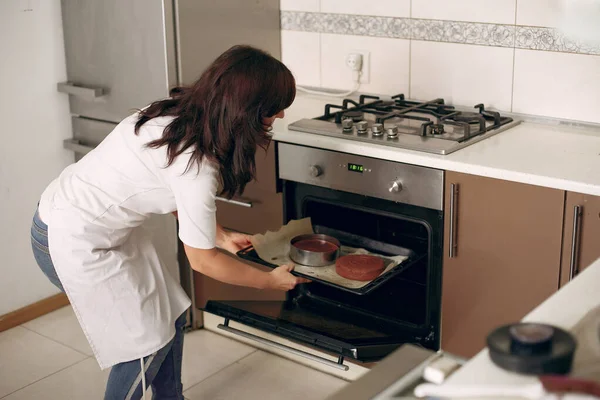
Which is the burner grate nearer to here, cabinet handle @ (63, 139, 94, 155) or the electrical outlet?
the electrical outlet

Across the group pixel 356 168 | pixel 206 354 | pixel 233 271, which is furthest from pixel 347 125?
pixel 206 354

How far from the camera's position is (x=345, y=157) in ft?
7.74

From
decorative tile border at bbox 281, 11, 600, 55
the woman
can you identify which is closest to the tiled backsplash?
decorative tile border at bbox 281, 11, 600, 55

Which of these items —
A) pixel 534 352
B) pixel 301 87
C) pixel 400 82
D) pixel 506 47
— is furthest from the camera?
pixel 301 87

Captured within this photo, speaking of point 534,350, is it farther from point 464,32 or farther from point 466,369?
point 464,32

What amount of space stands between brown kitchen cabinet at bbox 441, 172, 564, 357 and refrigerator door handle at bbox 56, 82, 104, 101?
4.45 feet

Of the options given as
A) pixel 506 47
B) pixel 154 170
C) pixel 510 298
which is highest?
pixel 506 47

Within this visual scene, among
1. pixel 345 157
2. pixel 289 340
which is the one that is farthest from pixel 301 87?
pixel 289 340

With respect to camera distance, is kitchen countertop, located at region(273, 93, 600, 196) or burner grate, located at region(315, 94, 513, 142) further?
burner grate, located at region(315, 94, 513, 142)

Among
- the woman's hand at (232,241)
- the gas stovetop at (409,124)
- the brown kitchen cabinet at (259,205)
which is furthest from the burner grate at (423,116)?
the woman's hand at (232,241)

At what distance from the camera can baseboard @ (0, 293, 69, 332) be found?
121 inches

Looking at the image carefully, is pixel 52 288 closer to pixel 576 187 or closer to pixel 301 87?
pixel 301 87

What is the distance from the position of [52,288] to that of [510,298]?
186 cm

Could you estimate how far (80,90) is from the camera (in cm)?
293
